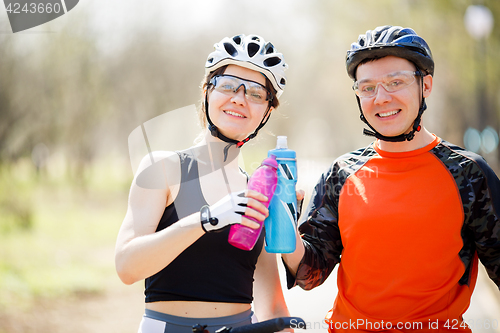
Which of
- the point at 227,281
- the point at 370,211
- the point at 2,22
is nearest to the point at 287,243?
the point at 227,281

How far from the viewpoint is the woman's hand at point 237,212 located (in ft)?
7.55

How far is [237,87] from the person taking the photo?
307 centimetres

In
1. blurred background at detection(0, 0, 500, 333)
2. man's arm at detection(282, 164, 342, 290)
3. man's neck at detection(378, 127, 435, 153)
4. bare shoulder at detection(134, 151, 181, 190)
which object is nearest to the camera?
bare shoulder at detection(134, 151, 181, 190)

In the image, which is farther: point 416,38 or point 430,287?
point 416,38

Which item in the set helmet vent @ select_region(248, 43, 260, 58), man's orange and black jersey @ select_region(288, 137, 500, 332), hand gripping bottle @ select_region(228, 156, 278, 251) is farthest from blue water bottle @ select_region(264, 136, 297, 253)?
helmet vent @ select_region(248, 43, 260, 58)

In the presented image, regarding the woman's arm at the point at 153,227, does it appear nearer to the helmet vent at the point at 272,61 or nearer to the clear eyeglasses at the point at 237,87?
the clear eyeglasses at the point at 237,87

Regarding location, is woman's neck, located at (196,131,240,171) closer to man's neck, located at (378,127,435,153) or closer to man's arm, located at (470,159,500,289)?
man's neck, located at (378,127,435,153)

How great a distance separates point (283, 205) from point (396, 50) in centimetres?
152

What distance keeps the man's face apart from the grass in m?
7.20

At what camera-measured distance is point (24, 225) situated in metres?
10.5

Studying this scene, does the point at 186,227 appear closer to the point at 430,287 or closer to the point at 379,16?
the point at 430,287

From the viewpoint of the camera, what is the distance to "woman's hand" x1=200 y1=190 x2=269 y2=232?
2303 millimetres

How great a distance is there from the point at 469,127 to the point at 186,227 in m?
20.4

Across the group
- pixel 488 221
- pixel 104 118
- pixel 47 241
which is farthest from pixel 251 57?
pixel 104 118
